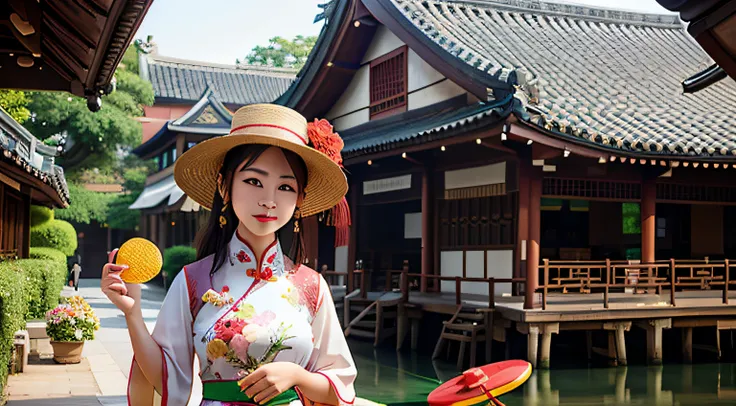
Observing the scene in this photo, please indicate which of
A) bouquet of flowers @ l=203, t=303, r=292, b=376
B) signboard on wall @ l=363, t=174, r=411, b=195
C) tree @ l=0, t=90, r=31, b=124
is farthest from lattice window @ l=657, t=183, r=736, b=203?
bouquet of flowers @ l=203, t=303, r=292, b=376

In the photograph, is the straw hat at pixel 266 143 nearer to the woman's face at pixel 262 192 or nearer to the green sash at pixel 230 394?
the woman's face at pixel 262 192

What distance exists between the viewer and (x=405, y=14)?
51.7 ft

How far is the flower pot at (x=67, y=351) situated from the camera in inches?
426

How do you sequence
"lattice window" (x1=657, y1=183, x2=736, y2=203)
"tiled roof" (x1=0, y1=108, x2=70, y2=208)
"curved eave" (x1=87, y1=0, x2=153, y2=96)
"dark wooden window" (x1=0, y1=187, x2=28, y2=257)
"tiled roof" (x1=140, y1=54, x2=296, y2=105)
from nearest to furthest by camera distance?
"curved eave" (x1=87, y1=0, x2=153, y2=96) < "tiled roof" (x1=0, y1=108, x2=70, y2=208) < "dark wooden window" (x1=0, y1=187, x2=28, y2=257) < "lattice window" (x1=657, y1=183, x2=736, y2=203) < "tiled roof" (x1=140, y1=54, x2=296, y2=105)

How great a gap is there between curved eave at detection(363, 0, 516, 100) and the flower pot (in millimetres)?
7067

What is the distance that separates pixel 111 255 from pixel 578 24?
18.0m

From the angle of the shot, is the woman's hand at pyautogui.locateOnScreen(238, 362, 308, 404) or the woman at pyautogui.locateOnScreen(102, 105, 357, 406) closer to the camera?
the woman's hand at pyautogui.locateOnScreen(238, 362, 308, 404)

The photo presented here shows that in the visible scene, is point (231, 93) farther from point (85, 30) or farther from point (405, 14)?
point (85, 30)

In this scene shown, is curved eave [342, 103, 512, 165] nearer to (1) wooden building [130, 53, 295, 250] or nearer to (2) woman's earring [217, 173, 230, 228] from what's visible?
(2) woman's earring [217, 173, 230, 228]

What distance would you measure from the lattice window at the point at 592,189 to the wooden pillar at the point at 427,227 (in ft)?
8.59

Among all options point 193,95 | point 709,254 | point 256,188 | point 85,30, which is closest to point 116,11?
point 85,30

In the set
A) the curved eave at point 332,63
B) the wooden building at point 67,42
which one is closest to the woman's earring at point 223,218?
the wooden building at point 67,42

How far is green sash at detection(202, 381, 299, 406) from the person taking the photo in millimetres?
2943

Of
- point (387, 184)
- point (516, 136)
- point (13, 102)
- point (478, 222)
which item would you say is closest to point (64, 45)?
point (516, 136)
